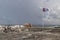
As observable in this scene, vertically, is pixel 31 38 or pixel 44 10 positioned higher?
pixel 44 10

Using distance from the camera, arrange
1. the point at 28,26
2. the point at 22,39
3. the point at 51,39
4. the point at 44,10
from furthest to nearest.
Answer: the point at 28,26, the point at 44,10, the point at 51,39, the point at 22,39

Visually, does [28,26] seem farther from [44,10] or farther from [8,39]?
[8,39]

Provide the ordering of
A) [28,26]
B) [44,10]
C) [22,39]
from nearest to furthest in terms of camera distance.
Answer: [22,39] → [44,10] → [28,26]

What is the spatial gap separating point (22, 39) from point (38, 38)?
317 centimetres

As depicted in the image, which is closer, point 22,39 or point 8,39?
point 22,39

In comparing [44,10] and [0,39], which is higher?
[44,10]

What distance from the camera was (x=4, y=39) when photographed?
24812 mm

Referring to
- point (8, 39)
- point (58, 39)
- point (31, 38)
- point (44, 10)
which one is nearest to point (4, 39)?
point (8, 39)

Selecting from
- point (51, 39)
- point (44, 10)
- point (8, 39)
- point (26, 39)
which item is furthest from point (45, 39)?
point (44, 10)

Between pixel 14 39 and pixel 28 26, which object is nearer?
pixel 14 39

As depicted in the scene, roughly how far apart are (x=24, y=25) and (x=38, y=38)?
18.1m

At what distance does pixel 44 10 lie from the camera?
32.2m

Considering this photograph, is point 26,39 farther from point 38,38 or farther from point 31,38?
point 38,38

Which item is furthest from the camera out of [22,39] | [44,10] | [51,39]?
[44,10]
